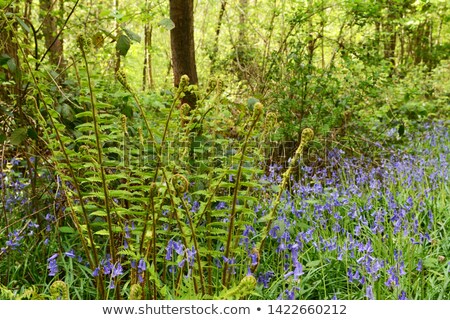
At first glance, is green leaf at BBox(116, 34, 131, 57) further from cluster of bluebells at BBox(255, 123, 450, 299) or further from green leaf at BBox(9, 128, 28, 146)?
cluster of bluebells at BBox(255, 123, 450, 299)

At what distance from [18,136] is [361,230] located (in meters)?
2.29

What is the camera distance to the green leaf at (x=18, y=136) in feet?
9.23

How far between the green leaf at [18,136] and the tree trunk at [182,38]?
79.2 inches

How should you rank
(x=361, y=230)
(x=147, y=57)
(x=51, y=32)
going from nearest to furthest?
(x=361, y=230), (x=51, y=32), (x=147, y=57)

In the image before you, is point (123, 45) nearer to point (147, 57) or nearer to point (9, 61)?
point (9, 61)

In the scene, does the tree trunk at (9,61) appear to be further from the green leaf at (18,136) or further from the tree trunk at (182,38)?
the tree trunk at (182,38)

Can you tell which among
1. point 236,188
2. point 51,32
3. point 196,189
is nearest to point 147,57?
point 51,32

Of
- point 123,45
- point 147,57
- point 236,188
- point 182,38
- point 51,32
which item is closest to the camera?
point 236,188

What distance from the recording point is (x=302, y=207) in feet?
11.9

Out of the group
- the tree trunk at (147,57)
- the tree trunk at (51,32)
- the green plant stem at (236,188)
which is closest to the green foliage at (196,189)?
the green plant stem at (236,188)

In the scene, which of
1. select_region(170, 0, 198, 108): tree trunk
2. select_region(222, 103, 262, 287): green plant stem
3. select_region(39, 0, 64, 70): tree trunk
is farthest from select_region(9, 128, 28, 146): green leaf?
select_region(170, 0, 198, 108): tree trunk

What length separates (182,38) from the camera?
15.7 ft
